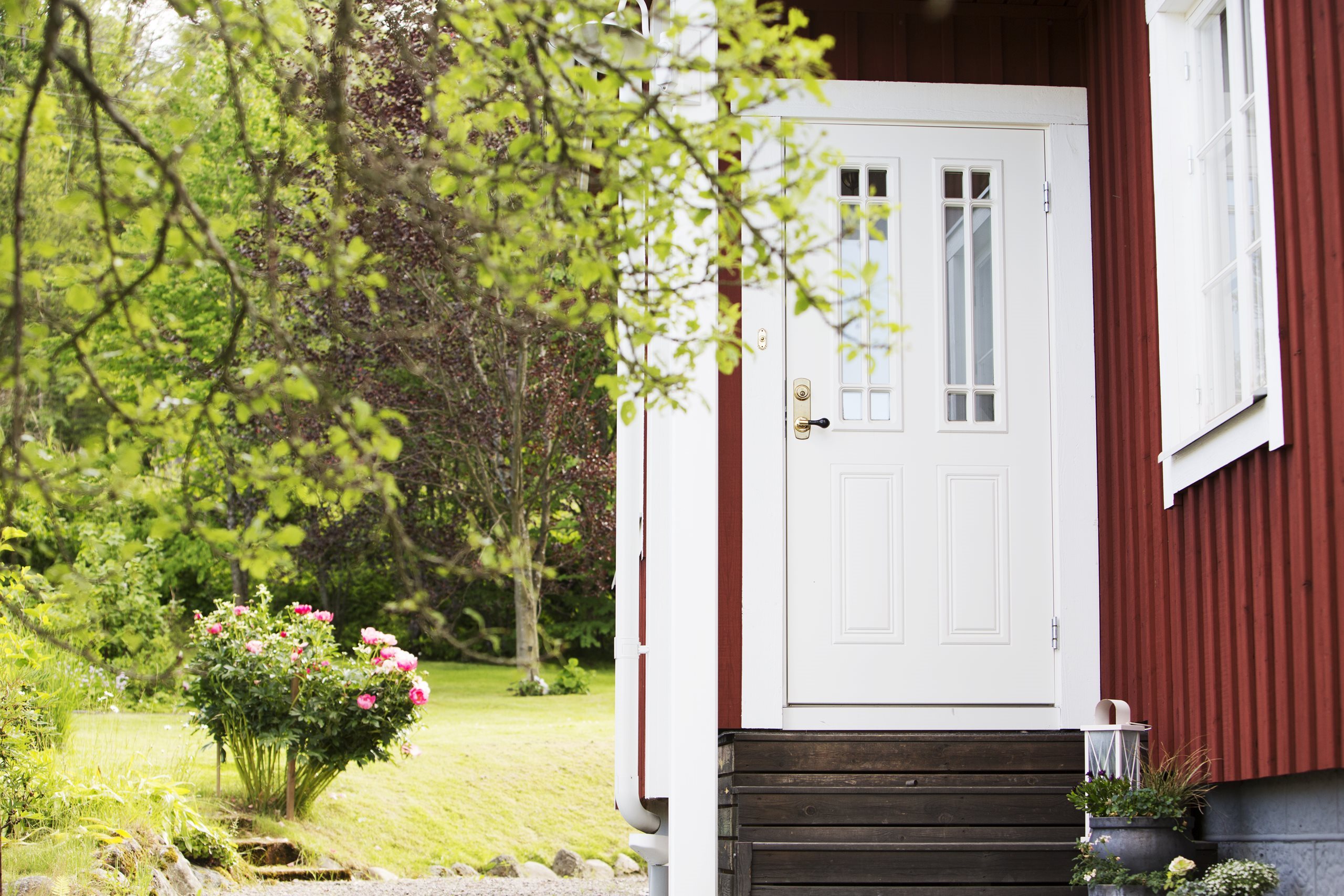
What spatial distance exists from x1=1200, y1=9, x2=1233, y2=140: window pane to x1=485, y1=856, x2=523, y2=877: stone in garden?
612 centimetres

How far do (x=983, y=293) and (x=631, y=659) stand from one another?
1.89 m

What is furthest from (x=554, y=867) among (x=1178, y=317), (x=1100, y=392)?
(x=1178, y=317)

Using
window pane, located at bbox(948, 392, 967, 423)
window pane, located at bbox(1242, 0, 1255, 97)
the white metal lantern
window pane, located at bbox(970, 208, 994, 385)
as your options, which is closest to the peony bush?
window pane, located at bbox(948, 392, 967, 423)

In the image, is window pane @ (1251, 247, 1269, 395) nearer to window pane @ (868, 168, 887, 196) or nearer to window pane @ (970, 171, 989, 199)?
window pane @ (970, 171, 989, 199)

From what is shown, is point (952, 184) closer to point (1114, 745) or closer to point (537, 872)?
point (1114, 745)

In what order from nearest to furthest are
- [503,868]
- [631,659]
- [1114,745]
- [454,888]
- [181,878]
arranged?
[1114,745], [631,659], [181,878], [454,888], [503,868]

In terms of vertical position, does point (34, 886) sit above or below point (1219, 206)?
below

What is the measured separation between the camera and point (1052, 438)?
454 cm

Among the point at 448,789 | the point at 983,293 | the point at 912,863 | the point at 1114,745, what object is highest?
the point at 983,293

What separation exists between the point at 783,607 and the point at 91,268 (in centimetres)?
268

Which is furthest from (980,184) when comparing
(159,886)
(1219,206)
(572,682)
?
(572,682)

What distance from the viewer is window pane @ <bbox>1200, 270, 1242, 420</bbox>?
369cm

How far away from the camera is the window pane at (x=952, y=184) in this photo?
4699mm

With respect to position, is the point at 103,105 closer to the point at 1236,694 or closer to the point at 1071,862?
the point at 1236,694
